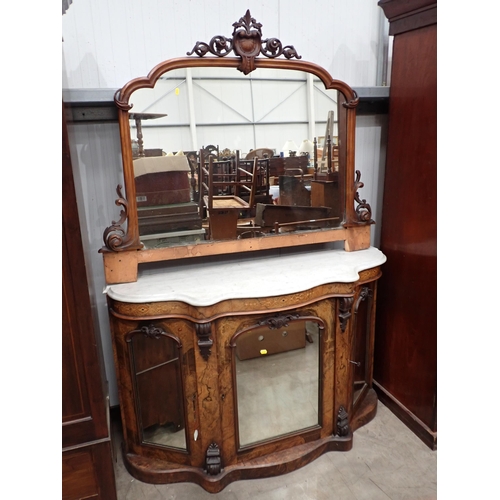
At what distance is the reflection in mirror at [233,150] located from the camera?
165 centimetres

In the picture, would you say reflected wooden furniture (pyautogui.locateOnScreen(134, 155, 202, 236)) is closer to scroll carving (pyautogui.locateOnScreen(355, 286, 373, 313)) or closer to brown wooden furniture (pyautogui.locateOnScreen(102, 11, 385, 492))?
brown wooden furniture (pyautogui.locateOnScreen(102, 11, 385, 492))

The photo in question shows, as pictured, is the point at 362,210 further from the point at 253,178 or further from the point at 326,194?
the point at 253,178

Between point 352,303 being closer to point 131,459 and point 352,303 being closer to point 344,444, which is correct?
point 344,444

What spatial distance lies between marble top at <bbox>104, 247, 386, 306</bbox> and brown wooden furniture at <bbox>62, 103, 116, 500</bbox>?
0.20 meters

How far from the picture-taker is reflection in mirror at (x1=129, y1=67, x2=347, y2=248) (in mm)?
1646

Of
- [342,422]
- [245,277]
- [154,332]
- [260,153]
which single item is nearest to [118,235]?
[154,332]

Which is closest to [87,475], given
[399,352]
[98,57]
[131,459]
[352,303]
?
[131,459]

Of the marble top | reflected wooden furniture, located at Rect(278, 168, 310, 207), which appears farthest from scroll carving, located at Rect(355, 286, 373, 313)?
reflected wooden furniture, located at Rect(278, 168, 310, 207)

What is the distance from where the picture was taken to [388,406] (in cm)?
219

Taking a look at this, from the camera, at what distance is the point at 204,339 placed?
1.55 metres

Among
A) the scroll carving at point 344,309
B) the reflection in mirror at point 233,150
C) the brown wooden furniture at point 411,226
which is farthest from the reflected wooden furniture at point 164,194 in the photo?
the brown wooden furniture at point 411,226

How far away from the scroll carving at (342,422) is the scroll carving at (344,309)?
0.44m

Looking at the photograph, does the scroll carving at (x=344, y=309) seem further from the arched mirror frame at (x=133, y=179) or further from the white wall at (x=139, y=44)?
the white wall at (x=139, y=44)

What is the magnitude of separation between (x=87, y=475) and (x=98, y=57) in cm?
165
